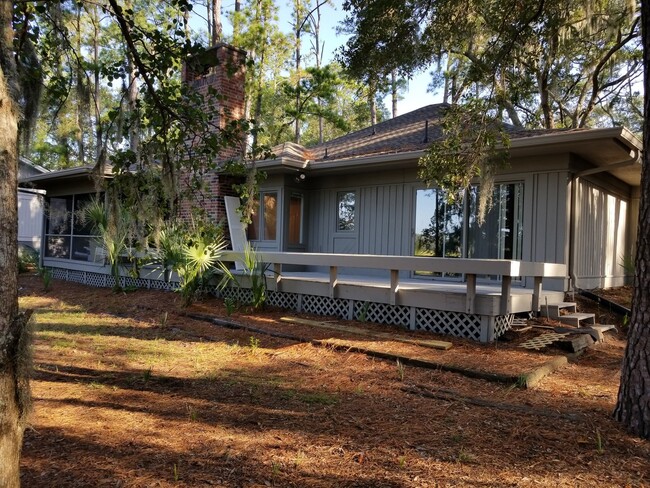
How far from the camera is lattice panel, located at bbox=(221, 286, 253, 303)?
29.9 feet

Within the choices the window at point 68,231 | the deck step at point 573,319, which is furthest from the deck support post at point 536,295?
the window at point 68,231

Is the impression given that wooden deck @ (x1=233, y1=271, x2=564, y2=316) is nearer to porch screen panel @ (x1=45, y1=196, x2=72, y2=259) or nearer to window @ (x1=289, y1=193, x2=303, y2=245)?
window @ (x1=289, y1=193, x2=303, y2=245)

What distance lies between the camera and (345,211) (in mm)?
11086

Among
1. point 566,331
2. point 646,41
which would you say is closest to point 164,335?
point 566,331

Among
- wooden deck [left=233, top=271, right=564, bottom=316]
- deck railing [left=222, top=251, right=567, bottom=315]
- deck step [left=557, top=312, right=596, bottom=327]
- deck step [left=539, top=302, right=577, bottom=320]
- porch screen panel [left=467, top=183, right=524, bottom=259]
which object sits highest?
porch screen panel [left=467, top=183, right=524, bottom=259]

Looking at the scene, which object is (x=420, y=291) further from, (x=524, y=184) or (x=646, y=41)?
(x=646, y=41)

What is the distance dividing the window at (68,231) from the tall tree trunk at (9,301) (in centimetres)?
1184

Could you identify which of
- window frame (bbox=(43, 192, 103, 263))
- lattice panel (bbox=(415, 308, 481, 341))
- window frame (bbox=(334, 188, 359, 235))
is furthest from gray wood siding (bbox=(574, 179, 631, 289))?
window frame (bbox=(43, 192, 103, 263))

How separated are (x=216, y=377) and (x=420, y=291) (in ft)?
10.7

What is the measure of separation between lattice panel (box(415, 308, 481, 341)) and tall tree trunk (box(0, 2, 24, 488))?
546 cm

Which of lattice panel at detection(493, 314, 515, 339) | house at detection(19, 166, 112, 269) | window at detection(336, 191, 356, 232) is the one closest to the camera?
lattice panel at detection(493, 314, 515, 339)

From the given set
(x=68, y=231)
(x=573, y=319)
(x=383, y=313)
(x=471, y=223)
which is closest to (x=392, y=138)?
(x=471, y=223)

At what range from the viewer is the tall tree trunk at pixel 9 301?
197cm

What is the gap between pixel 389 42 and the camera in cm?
645
